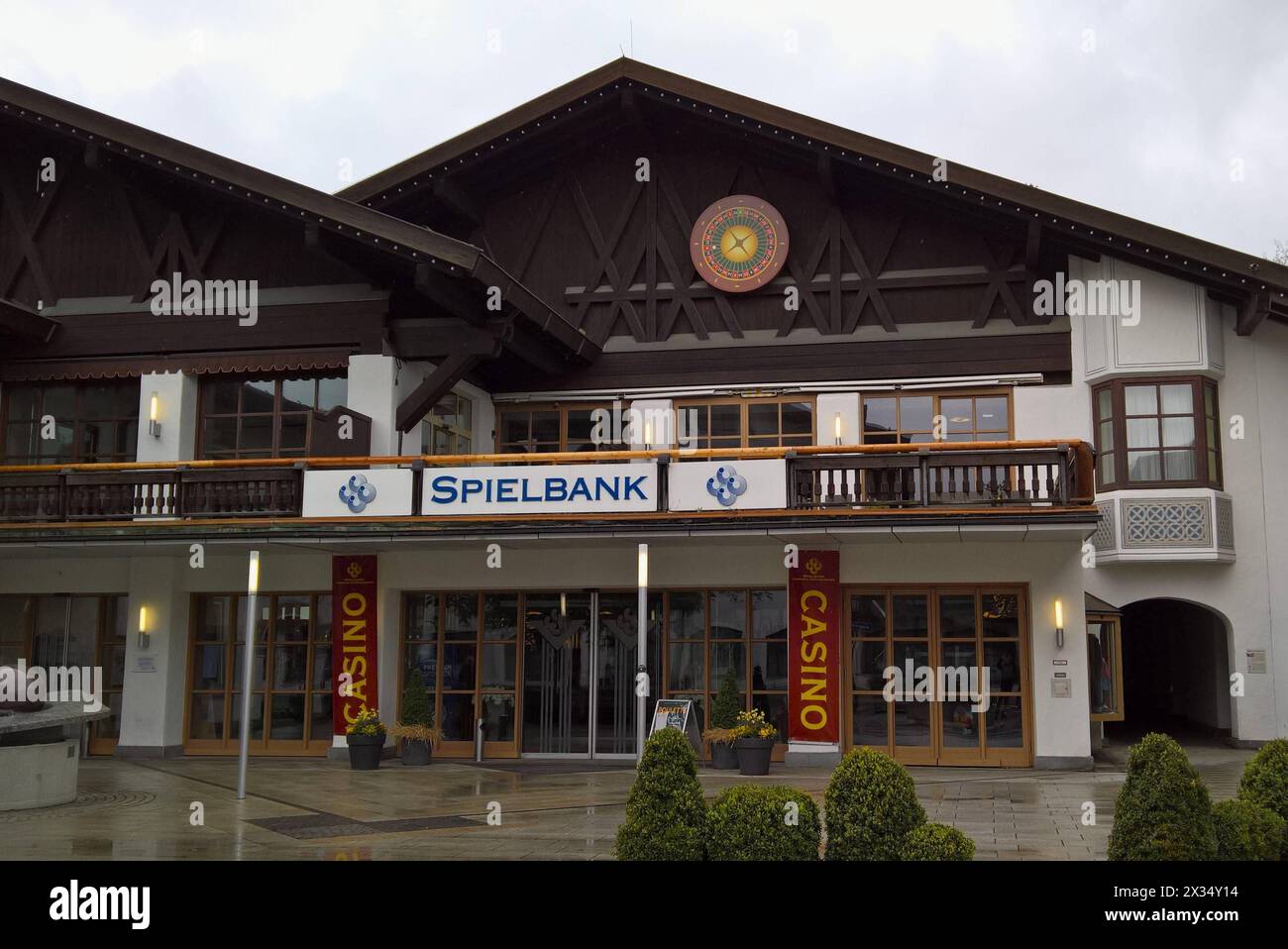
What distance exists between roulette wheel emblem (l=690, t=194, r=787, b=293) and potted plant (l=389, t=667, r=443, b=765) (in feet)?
26.4

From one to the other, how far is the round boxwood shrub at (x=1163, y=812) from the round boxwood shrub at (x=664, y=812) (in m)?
2.99

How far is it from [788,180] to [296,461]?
9185mm

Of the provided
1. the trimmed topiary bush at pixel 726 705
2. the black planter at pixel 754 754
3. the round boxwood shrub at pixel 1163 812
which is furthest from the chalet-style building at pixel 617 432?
the round boxwood shrub at pixel 1163 812

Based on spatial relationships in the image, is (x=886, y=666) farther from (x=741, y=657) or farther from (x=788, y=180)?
(x=788, y=180)

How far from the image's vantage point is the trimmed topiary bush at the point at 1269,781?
10.3 m

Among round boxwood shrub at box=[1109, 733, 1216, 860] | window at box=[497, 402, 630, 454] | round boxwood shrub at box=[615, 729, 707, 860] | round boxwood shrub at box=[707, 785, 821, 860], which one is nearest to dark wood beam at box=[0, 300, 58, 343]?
window at box=[497, 402, 630, 454]

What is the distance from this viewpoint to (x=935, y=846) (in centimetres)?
898

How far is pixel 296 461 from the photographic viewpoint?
18.7 m

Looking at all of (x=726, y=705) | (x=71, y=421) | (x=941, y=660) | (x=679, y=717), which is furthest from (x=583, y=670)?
(x=71, y=421)

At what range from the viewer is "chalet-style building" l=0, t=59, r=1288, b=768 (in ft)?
60.0

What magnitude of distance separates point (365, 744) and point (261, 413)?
224 inches

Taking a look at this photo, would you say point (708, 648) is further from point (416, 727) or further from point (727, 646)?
point (416, 727)
